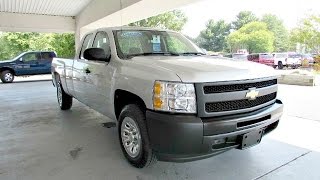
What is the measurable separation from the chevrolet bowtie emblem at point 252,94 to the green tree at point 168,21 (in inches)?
981

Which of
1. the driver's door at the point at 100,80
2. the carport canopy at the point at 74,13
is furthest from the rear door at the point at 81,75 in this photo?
the carport canopy at the point at 74,13

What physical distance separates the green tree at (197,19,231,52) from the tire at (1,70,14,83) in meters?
51.1

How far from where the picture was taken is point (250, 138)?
2896 millimetres

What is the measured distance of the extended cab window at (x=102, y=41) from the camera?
4.09 m

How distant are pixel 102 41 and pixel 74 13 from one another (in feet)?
47.0

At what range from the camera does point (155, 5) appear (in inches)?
388

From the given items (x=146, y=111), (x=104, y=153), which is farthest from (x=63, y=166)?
(x=146, y=111)

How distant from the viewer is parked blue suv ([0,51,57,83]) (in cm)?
1535

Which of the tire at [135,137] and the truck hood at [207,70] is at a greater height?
the truck hood at [207,70]

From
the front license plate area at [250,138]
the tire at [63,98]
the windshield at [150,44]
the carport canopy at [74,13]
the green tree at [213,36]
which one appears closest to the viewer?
the front license plate area at [250,138]

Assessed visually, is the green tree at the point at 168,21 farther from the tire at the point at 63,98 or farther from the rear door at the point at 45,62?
the tire at the point at 63,98

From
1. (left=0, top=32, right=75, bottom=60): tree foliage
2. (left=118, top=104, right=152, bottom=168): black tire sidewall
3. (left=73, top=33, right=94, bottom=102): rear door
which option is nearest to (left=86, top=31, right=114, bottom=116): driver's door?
(left=73, top=33, right=94, bottom=102): rear door

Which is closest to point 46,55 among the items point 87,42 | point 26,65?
point 26,65

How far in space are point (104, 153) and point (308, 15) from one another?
13.8m
